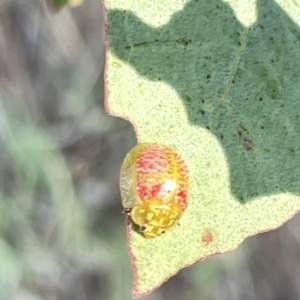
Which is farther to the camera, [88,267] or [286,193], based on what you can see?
[88,267]

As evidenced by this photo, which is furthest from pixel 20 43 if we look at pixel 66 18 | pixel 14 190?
pixel 14 190

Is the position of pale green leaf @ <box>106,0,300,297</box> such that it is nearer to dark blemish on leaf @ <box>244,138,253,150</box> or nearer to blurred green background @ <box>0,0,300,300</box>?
dark blemish on leaf @ <box>244,138,253,150</box>

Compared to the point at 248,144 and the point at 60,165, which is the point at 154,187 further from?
the point at 60,165

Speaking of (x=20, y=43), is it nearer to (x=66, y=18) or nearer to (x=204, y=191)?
(x=66, y=18)

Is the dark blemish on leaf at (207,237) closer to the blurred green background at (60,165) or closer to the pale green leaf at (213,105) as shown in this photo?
the pale green leaf at (213,105)

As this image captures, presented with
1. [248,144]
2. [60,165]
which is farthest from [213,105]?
[60,165]

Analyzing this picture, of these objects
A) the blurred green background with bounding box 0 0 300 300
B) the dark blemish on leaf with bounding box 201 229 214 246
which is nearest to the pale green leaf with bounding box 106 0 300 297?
the dark blemish on leaf with bounding box 201 229 214 246
